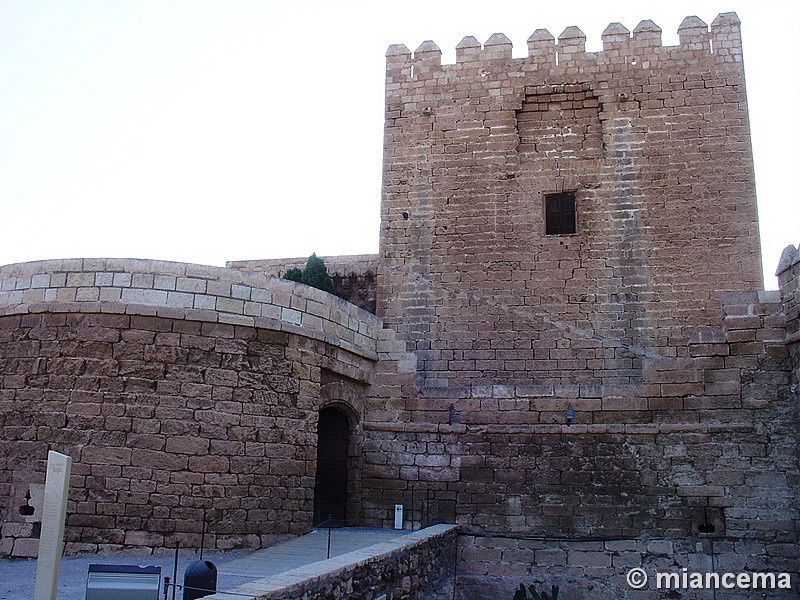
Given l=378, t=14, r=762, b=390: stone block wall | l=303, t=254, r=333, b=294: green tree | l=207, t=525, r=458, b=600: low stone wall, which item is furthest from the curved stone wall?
l=303, t=254, r=333, b=294: green tree

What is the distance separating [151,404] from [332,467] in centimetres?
327

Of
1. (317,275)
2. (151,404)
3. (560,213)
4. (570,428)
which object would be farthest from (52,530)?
(317,275)

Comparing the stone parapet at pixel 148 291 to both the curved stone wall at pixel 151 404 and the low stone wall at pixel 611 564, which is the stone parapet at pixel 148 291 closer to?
the curved stone wall at pixel 151 404

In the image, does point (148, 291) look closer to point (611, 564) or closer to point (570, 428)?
point (570, 428)

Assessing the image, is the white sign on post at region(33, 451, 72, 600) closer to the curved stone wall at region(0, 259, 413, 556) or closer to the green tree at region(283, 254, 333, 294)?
the curved stone wall at region(0, 259, 413, 556)

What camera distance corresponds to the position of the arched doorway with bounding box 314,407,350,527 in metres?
10.7

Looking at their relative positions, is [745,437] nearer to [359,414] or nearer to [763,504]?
[763,504]

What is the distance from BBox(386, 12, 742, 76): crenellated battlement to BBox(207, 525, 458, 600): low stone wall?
27.1 feet

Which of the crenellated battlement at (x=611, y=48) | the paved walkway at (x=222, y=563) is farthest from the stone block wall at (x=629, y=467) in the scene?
the crenellated battlement at (x=611, y=48)

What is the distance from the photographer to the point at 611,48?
43.6 ft

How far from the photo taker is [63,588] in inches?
247

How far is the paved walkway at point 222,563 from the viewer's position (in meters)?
6.34

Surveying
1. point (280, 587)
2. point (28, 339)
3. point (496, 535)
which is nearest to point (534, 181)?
point (496, 535)

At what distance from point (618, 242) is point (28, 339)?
28.8 feet
